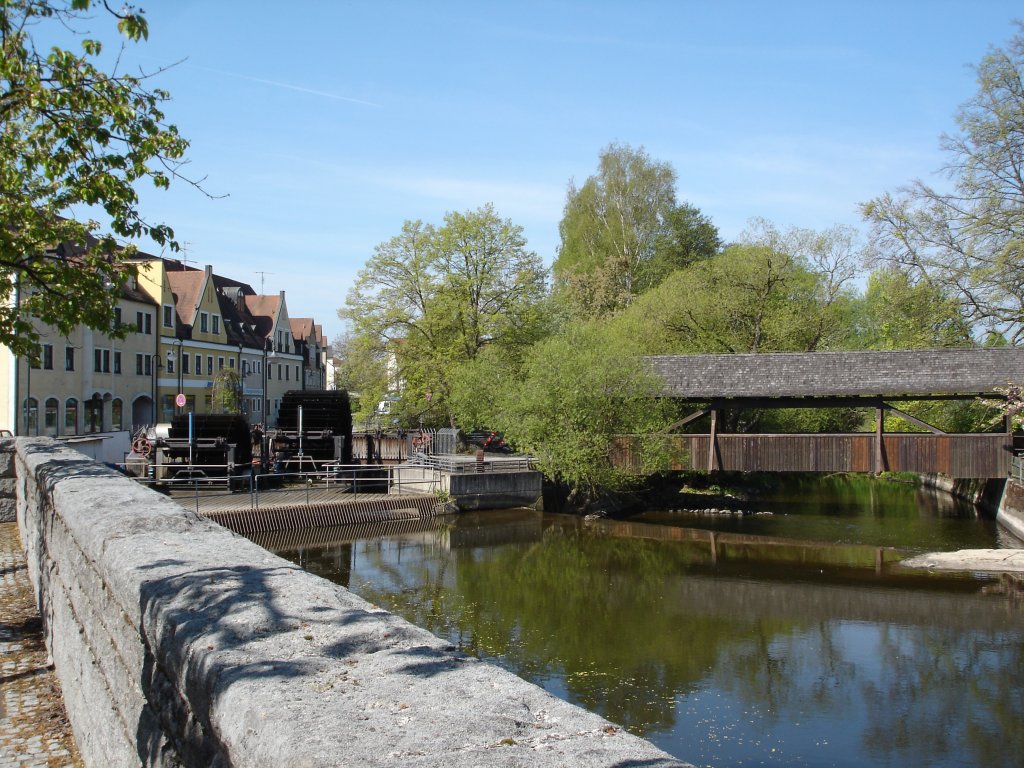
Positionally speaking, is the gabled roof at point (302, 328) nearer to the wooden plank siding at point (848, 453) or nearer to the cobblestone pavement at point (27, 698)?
the wooden plank siding at point (848, 453)

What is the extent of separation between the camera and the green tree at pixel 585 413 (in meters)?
28.7

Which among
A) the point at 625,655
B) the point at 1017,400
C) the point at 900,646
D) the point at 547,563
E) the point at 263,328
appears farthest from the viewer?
the point at 263,328

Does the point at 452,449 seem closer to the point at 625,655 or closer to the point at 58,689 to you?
the point at 625,655

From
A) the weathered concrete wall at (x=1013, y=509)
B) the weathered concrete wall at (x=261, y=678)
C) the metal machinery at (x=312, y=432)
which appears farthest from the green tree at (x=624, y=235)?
the weathered concrete wall at (x=261, y=678)

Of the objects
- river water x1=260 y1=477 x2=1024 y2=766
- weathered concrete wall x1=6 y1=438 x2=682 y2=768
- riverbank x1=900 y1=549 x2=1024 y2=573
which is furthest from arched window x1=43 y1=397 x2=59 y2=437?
weathered concrete wall x1=6 y1=438 x2=682 y2=768

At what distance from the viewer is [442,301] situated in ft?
119

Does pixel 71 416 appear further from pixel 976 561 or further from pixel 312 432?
pixel 976 561

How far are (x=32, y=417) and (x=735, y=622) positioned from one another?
27.7 m

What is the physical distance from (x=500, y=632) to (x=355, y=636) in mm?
13142

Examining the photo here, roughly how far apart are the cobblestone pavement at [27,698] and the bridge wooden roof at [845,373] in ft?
80.1

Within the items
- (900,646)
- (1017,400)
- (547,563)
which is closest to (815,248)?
(1017,400)

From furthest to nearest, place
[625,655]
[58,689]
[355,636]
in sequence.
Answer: [625,655], [58,689], [355,636]

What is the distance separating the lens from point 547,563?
72.5 ft

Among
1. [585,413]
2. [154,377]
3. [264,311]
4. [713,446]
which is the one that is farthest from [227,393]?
[713,446]
